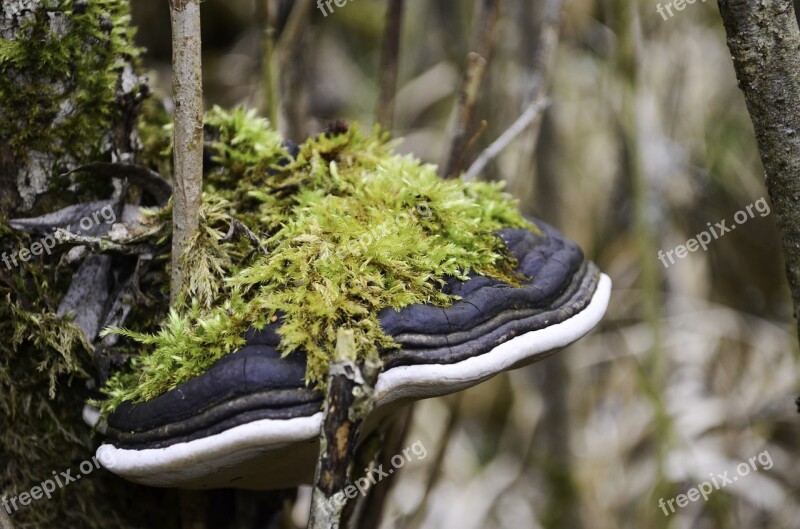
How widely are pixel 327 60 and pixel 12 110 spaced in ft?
17.1

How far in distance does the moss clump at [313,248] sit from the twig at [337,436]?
0.24 ft

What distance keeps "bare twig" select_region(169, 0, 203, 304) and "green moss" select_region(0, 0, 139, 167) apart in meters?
0.39

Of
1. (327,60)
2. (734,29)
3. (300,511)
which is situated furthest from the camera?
(327,60)

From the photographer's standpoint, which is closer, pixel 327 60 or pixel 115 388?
pixel 115 388

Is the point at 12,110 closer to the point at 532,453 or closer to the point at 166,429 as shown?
the point at 166,429

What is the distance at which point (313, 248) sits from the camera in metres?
1.23

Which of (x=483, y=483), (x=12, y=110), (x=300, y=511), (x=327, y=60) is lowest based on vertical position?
(x=483, y=483)

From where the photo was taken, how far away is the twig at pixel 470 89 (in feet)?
6.71

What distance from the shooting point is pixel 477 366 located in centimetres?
110

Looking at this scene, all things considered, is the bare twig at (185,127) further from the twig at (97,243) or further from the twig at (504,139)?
the twig at (504,139)

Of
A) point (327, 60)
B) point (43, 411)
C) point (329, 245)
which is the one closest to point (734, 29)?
point (329, 245)
